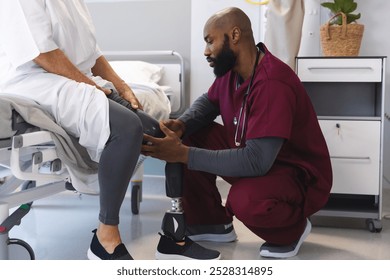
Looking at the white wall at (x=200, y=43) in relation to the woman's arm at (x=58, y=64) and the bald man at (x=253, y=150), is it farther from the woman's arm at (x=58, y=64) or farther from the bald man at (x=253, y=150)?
the woman's arm at (x=58, y=64)

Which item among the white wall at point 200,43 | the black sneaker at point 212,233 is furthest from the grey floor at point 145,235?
the white wall at point 200,43

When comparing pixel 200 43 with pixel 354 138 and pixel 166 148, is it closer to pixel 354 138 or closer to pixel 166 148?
pixel 354 138

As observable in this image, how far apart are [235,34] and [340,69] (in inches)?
26.7

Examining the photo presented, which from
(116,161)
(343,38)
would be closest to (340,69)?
(343,38)

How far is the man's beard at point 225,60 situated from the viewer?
5.73 feet

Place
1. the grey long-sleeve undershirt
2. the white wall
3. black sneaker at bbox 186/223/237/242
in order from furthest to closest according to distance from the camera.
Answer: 1. the white wall
2. black sneaker at bbox 186/223/237/242
3. the grey long-sleeve undershirt

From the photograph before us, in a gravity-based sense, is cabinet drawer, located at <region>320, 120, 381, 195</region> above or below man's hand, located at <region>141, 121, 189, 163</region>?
below

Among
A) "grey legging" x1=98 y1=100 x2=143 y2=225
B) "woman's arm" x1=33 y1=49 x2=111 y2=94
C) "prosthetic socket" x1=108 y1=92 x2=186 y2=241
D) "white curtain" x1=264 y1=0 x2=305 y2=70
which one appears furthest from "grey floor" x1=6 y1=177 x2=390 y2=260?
"white curtain" x1=264 y1=0 x2=305 y2=70

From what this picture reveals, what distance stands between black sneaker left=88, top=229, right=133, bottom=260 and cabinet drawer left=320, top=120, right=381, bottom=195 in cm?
107

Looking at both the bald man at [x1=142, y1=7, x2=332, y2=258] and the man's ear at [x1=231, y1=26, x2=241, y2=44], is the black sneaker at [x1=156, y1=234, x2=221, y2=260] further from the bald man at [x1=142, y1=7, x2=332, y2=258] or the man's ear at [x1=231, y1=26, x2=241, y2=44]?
the man's ear at [x1=231, y1=26, x2=241, y2=44]

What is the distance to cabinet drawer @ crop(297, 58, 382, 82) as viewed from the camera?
2.16 meters

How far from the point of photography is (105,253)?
1528 millimetres
